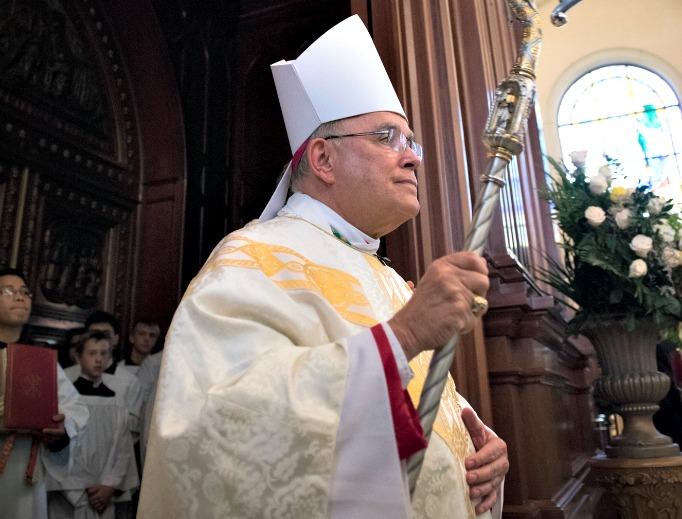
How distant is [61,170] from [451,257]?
3.87m

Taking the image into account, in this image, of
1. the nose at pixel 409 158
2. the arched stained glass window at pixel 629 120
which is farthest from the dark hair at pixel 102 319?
the arched stained glass window at pixel 629 120

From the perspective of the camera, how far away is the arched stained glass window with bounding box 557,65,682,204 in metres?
10.3

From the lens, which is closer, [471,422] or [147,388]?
[471,422]

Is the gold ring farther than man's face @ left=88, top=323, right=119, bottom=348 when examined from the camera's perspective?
No

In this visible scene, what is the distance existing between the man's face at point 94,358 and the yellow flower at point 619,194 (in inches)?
124

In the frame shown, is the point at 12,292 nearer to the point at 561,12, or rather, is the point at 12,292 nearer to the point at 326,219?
the point at 326,219

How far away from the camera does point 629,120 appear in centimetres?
1070

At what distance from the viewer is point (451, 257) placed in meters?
1.24

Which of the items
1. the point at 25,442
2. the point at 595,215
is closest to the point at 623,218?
the point at 595,215

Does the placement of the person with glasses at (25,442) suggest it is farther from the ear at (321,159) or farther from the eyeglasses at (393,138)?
the eyeglasses at (393,138)

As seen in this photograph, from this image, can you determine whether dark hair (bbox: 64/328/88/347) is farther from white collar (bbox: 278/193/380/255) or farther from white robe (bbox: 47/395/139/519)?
white collar (bbox: 278/193/380/255)

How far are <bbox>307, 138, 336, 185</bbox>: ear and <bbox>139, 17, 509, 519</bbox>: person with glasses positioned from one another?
0.32 meters

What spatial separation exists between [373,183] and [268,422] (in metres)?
0.93

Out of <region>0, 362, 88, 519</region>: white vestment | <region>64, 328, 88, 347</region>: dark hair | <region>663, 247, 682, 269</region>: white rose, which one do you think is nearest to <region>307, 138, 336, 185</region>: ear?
<region>663, 247, 682, 269</region>: white rose
